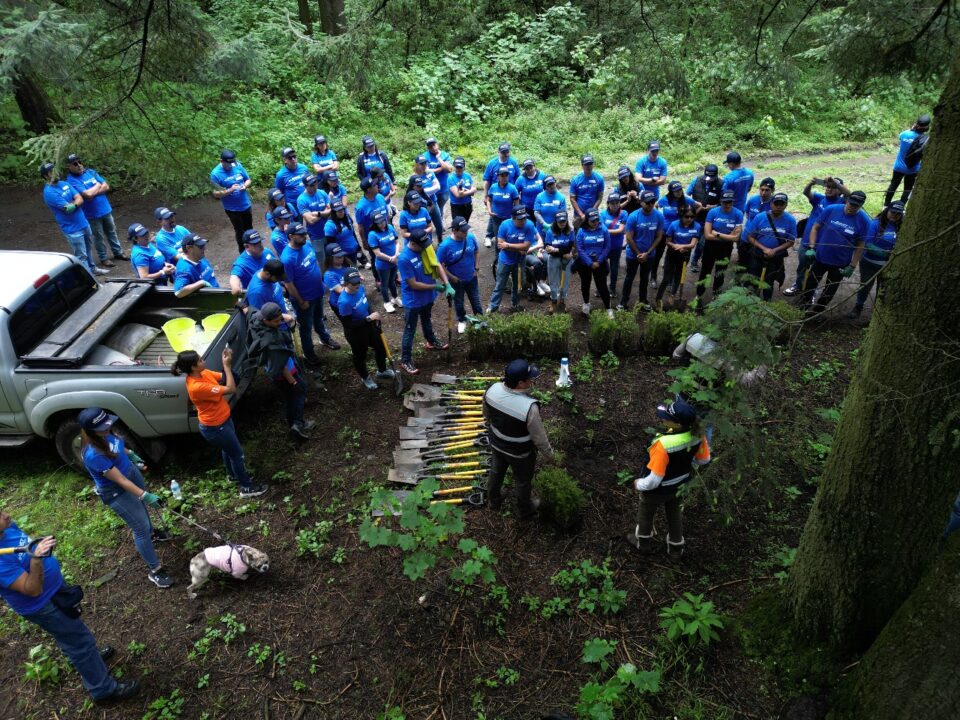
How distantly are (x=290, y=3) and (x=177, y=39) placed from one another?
65.6 feet

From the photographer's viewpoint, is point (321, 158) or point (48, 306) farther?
point (321, 158)

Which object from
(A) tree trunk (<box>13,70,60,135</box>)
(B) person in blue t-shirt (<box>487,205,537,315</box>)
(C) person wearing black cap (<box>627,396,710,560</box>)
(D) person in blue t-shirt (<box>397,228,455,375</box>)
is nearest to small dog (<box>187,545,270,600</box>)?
(C) person wearing black cap (<box>627,396,710,560</box>)

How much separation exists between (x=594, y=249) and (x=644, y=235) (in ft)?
2.89

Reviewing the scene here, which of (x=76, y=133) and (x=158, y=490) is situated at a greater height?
(x=76, y=133)

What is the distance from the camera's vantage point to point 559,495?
5676 millimetres

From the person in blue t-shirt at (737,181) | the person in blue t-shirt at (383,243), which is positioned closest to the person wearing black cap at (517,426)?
the person in blue t-shirt at (383,243)

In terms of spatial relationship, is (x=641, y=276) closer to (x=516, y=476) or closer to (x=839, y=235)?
(x=839, y=235)

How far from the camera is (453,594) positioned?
5297 millimetres

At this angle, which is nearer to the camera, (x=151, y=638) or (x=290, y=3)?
(x=151, y=638)

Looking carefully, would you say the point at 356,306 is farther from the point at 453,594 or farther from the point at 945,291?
the point at 945,291

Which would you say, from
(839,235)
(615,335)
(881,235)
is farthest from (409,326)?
(881,235)

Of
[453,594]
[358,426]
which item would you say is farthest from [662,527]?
[358,426]

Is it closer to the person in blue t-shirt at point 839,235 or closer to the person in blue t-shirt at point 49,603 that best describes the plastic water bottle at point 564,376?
the person in blue t-shirt at point 839,235

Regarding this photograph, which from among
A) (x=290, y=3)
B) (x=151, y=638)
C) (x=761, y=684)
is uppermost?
(x=290, y=3)
